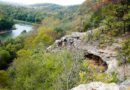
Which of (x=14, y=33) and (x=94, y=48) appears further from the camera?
(x=14, y=33)

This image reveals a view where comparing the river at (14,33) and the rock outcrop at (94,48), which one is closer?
the rock outcrop at (94,48)

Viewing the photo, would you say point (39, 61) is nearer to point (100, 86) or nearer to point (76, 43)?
point (76, 43)

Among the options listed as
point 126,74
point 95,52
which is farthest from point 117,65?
point 95,52

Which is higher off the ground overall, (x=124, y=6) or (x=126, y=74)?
(x=124, y=6)

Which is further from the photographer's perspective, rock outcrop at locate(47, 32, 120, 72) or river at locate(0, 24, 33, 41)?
river at locate(0, 24, 33, 41)

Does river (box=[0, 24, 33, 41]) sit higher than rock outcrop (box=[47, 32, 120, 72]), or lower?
lower

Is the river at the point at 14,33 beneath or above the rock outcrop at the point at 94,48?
beneath

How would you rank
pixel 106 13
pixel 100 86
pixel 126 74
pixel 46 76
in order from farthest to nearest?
pixel 106 13 → pixel 46 76 → pixel 126 74 → pixel 100 86

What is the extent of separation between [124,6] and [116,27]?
A: 2.16 meters

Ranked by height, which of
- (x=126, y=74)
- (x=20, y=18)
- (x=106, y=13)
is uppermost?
(x=106, y=13)

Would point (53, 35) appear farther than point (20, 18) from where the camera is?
No

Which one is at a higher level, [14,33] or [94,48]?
[94,48]

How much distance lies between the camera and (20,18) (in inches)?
5049

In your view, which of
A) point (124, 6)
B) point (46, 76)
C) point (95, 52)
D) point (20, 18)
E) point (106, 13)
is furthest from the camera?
point (20, 18)
